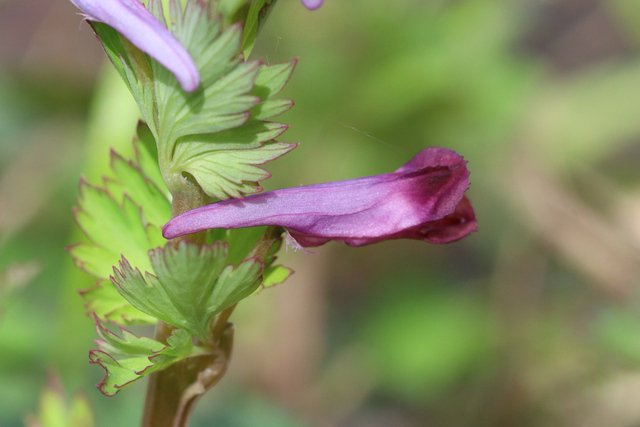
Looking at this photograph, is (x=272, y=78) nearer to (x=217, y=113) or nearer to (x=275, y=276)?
(x=217, y=113)

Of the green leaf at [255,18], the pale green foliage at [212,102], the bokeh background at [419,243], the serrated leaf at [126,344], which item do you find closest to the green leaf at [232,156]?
the pale green foliage at [212,102]

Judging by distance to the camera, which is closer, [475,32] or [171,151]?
[171,151]

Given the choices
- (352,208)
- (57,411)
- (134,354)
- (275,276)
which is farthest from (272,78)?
(57,411)

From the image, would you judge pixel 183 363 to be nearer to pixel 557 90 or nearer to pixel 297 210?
pixel 297 210

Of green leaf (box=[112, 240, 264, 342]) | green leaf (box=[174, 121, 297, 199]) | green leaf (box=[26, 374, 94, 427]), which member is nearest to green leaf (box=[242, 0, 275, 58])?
green leaf (box=[174, 121, 297, 199])

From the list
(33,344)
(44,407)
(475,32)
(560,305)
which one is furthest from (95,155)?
(560,305)

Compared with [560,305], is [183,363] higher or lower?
higher

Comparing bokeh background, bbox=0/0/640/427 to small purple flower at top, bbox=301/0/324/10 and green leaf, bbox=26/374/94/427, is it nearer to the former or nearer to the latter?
green leaf, bbox=26/374/94/427
